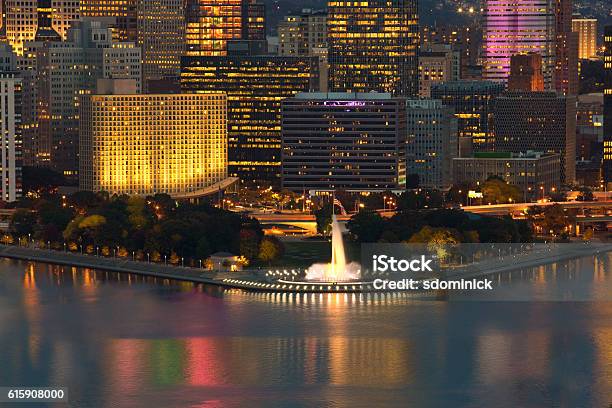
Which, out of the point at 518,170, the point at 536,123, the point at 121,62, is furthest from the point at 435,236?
the point at 536,123

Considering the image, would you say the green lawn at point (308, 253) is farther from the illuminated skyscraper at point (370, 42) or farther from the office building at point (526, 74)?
the office building at point (526, 74)

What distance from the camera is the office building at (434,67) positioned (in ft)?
481

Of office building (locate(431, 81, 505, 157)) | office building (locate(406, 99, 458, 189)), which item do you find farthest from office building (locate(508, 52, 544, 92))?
office building (locate(406, 99, 458, 189))

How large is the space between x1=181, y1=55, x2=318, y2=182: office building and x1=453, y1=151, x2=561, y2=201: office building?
32.8 ft

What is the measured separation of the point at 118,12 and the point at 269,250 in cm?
7119

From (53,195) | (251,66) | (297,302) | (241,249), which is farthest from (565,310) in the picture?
(251,66)

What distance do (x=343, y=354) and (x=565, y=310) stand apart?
414 inches

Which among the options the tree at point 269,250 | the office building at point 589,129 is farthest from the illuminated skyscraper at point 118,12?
the tree at point 269,250

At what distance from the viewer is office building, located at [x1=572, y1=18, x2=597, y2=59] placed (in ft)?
→ 628

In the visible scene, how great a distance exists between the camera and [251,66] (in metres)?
121

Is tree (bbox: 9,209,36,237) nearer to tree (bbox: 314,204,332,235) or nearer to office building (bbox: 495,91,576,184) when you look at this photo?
tree (bbox: 314,204,332,235)

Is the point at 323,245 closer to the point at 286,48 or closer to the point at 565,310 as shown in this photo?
the point at 565,310

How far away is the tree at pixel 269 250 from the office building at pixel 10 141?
2649 centimetres

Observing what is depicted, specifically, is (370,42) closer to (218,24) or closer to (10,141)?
(218,24)
